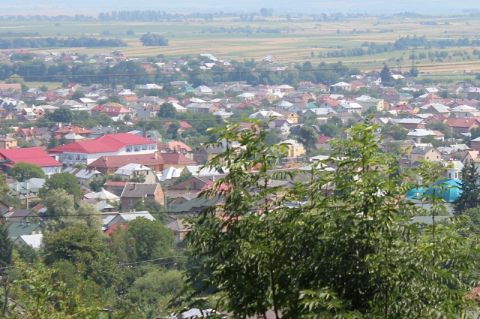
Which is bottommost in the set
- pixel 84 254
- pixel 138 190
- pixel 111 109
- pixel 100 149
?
pixel 111 109

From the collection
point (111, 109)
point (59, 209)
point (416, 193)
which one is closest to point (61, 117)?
point (111, 109)

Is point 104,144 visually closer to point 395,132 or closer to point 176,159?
point 176,159

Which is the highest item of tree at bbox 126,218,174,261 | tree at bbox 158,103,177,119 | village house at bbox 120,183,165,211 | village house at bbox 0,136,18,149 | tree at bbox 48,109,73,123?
tree at bbox 126,218,174,261

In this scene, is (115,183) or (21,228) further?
(115,183)

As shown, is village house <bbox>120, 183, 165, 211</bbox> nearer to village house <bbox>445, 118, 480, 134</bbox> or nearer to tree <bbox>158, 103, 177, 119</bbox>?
village house <bbox>445, 118, 480, 134</bbox>

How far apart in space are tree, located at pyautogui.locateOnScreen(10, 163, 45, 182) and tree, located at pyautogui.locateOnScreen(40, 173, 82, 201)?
1.92 meters

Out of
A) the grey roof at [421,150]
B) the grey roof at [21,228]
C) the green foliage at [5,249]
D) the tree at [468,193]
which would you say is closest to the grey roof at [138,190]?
the grey roof at [21,228]

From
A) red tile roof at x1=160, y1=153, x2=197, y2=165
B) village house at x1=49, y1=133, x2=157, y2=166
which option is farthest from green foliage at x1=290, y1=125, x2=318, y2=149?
red tile roof at x1=160, y1=153, x2=197, y2=165

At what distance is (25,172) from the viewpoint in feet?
86.2

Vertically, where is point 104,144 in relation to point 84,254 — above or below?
below

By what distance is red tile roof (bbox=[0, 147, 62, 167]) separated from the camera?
92.4 feet

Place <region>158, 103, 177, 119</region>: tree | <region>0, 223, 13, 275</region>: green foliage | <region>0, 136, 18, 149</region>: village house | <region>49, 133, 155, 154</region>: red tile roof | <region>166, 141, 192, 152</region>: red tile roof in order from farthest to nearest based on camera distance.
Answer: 1. <region>158, 103, 177, 119</region>: tree
2. <region>0, 136, 18, 149</region>: village house
3. <region>166, 141, 192, 152</region>: red tile roof
4. <region>49, 133, 155, 154</region>: red tile roof
5. <region>0, 223, 13, 275</region>: green foliage

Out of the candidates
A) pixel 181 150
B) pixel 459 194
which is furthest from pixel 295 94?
pixel 459 194

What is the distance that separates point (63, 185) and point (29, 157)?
17.6ft
